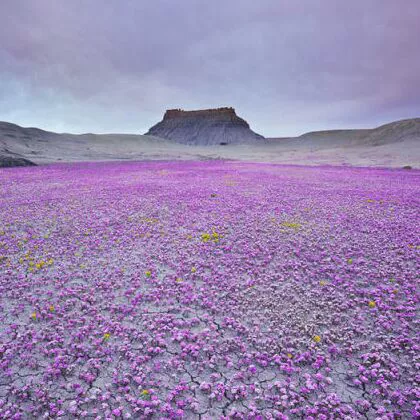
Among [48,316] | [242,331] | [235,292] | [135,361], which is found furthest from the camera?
[235,292]

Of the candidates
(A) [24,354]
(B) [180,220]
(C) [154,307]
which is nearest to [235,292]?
(C) [154,307]

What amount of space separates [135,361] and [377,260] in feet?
30.7

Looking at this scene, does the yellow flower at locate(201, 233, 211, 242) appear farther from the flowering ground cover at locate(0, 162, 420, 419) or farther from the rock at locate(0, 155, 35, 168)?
the rock at locate(0, 155, 35, 168)

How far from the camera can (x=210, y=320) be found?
24.1ft

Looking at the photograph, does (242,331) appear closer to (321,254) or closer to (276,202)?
(321,254)

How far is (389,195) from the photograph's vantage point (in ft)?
77.3

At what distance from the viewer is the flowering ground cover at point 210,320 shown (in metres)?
5.13

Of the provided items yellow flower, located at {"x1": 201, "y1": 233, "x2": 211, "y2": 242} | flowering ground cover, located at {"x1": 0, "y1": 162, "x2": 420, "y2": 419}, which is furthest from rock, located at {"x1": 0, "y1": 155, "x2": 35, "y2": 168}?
yellow flower, located at {"x1": 201, "y1": 233, "x2": 211, "y2": 242}

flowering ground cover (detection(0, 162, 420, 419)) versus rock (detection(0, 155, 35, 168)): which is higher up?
rock (detection(0, 155, 35, 168))

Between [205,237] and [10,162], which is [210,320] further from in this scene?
[10,162]

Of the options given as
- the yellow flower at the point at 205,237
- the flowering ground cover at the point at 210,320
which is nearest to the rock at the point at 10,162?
the flowering ground cover at the point at 210,320

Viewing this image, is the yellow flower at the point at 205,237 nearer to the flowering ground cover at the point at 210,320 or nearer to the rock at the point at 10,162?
the flowering ground cover at the point at 210,320

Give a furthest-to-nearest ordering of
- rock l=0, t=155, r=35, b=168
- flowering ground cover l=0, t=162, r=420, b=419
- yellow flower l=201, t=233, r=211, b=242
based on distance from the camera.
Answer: rock l=0, t=155, r=35, b=168, yellow flower l=201, t=233, r=211, b=242, flowering ground cover l=0, t=162, r=420, b=419

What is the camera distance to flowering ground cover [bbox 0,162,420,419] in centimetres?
513
